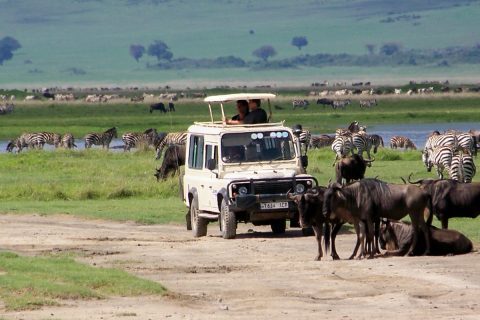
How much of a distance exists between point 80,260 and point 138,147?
2934 centimetres

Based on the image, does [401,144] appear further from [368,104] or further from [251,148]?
[368,104]

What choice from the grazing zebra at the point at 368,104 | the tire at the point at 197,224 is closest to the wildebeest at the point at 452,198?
the tire at the point at 197,224

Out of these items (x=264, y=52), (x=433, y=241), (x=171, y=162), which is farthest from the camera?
(x=264, y=52)

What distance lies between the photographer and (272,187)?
18625 millimetres

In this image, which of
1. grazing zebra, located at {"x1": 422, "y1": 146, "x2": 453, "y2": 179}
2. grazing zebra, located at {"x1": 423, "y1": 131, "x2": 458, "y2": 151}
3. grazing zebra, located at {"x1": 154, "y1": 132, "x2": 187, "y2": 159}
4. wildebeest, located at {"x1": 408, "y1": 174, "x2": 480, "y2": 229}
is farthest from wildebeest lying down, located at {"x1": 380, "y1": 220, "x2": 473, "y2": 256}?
grazing zebra, located at {"x1": 154, "y1": 132, "x2": 187, "y2": 159}

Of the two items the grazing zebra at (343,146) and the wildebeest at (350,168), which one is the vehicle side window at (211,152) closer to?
the wildebeest at (350,168)

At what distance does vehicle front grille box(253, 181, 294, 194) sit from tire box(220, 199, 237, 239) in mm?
451

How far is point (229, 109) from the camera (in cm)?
7469

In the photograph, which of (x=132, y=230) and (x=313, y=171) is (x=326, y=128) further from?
(x=132, y=230)

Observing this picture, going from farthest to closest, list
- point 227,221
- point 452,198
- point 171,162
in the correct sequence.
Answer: point 171,162
point 227,221
point 452,198

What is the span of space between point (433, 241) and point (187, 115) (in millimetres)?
61646

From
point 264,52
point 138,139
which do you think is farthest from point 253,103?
point 264,52

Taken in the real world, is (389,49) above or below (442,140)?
above

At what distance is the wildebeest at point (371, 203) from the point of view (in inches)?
636
